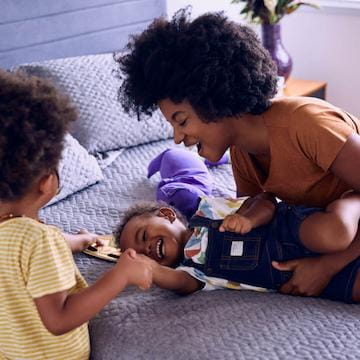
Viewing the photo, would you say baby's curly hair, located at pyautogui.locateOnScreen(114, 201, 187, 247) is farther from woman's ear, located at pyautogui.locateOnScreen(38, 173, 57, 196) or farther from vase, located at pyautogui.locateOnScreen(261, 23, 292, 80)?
vase, located at pyautogui.locateOnScreen(261, 23, 292, 80)

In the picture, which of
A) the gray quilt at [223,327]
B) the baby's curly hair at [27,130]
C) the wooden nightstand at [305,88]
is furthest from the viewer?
the wooden nightstand at [305,88]

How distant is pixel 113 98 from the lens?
8.04 ft

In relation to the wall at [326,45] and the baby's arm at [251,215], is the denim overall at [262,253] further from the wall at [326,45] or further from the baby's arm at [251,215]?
the wall at [326,45]

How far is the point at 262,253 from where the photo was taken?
1.57m

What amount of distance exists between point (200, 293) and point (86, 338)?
0.31m

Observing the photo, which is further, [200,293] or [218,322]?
[200,293]

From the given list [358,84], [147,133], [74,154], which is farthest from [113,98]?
[358,84]

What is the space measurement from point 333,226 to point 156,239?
48 centimetres

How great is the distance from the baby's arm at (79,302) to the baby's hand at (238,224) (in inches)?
12.4

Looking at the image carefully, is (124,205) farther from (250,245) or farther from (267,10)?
(267,10)

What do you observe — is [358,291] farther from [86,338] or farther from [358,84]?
[358,84]

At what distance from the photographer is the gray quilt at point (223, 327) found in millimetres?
1325

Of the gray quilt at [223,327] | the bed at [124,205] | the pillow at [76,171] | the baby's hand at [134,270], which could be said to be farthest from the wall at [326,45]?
the baby's hand at [134,270]

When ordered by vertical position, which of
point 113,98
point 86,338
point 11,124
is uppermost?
point 11,124
